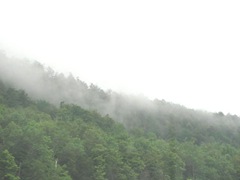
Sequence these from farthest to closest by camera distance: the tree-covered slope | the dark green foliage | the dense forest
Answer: the dense forest, the tree-covered slope, the dark green foliage

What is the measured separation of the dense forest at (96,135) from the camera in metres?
47.9

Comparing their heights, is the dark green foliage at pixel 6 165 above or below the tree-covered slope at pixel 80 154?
below

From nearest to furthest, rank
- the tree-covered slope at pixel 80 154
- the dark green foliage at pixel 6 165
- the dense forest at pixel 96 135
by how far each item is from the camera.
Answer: the dark green foliage at pixel 6 165 < the tree-covered slope at pixel 80 154 < the dense forest at pixel 96 135

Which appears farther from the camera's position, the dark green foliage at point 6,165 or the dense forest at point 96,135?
the dense forest at point 96,135

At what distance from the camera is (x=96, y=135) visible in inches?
2621

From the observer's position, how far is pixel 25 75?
133000 millimetres

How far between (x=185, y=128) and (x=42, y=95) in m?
58.4

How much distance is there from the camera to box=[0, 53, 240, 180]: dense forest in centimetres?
4790

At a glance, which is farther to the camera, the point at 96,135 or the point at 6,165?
the point at 96,135

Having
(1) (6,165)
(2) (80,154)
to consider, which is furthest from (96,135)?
(1) (6,165)

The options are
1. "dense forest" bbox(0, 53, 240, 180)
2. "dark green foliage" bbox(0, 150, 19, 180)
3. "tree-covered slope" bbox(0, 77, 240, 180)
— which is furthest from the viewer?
"dense forest" bbox(0, 53, 240, 180)

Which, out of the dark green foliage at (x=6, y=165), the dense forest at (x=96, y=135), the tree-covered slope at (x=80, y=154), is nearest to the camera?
the dark green foliage at (x=6, y=165)

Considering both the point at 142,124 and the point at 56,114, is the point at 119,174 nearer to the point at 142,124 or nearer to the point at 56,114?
the point at 56,114

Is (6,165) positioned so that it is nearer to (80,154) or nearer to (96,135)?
(80,154)
